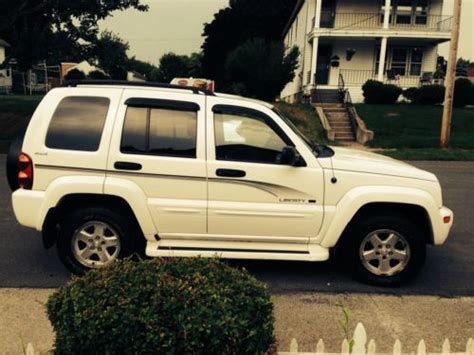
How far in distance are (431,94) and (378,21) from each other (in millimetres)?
6715

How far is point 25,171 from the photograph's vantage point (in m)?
4.73

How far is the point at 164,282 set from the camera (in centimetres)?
264

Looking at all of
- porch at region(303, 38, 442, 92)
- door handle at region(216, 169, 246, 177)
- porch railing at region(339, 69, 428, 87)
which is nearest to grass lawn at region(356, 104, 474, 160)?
porch railing at region(339, 69, 428, 87)

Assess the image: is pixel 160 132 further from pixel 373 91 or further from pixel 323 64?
pixel 323 64

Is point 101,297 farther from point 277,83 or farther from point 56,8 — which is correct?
point 277,83

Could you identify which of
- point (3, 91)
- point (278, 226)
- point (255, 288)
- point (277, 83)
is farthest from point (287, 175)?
point (3, 91)

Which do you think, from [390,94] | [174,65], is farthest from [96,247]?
[174,65]

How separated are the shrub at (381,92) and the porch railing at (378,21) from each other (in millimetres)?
4944

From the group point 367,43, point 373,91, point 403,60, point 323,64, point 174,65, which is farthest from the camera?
point 174,65

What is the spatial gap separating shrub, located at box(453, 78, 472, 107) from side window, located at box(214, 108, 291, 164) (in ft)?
76.4

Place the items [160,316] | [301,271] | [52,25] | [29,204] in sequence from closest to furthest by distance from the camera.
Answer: [160,316] < [29,204] < [301,271] < [52,25]

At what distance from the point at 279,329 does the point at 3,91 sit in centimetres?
4255

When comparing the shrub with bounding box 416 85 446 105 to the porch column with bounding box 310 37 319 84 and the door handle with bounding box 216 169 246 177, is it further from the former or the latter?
the door handle with bounding box 216 169 246 177

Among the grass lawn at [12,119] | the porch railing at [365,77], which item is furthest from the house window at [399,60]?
the grass lawn at [12,119]
